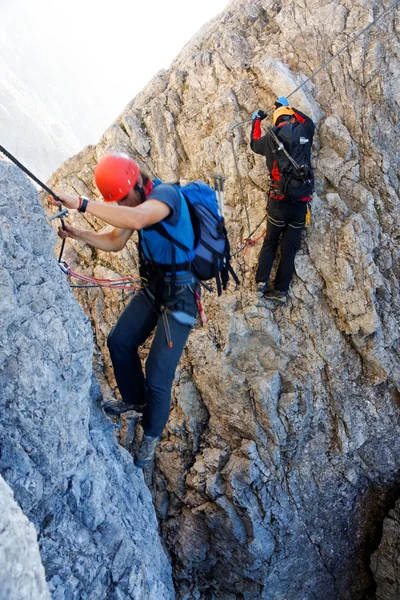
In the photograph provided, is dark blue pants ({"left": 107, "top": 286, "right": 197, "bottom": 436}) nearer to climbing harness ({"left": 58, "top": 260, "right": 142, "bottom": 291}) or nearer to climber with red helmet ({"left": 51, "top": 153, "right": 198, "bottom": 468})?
climber with red helmet ({"left": 51, "top": 153, "right": 198, "bottom": 468})

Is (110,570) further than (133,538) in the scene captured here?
No

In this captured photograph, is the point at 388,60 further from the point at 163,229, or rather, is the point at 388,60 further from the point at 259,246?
the point at 163,229

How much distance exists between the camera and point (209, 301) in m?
→ 9.42

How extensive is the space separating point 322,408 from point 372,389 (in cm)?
134

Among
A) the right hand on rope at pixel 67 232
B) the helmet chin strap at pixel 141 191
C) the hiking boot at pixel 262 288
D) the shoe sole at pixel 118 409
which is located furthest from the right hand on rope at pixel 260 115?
the shoe sole at pixel 118 409

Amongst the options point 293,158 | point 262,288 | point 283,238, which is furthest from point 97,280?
point 293,158

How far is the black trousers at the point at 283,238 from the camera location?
28.1 ft

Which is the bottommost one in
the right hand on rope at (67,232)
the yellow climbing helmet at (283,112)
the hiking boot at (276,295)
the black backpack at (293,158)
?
the right hand on rope at (67,232)

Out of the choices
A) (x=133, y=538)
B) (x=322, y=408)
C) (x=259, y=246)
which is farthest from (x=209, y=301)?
(x=133, y=538)

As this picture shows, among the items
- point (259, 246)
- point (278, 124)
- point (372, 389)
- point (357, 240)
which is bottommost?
point (372, 389)

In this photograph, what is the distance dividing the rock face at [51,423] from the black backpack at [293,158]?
5.33 meters

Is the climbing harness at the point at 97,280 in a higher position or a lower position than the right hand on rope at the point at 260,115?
lower

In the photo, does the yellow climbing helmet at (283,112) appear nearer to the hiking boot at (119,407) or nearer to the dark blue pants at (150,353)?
the dark blue pants at (150,353)

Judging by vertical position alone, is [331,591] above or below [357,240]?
below
